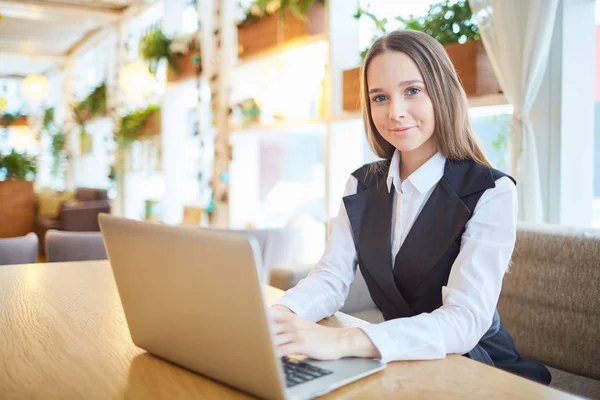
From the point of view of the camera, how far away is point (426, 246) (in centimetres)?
143

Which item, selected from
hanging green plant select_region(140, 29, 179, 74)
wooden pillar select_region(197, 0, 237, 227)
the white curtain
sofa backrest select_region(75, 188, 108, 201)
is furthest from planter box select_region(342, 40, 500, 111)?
sofa backrest select_region(75, 188, 108, 201)

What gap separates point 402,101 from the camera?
56.7 inches

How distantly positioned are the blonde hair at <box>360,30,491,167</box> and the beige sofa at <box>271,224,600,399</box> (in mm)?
669

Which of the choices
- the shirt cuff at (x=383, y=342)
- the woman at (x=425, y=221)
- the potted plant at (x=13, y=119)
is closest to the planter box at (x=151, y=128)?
the woman at (x=425, y=221)

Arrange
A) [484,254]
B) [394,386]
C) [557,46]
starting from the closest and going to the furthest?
1. [394,386]
2. [484,254]
3. [557,46]

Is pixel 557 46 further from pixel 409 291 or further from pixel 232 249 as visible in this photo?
pixel 232 249

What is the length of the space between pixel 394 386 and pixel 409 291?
0.55 m

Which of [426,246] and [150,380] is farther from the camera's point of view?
[426,246]

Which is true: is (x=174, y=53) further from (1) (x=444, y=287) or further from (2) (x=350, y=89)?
(1) (x=444, y=287)

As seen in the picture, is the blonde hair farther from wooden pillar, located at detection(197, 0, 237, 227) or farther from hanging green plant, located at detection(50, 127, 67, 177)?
hanging green plant, located at detection(50, 127, 67, 177)

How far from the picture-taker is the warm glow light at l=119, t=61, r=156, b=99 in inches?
238

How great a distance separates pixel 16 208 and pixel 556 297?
25.9 ft

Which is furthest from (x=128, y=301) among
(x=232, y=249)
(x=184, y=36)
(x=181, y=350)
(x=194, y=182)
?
(x=194, y=182)

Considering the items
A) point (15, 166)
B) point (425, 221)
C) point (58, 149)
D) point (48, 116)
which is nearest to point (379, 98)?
point (425, 221)
